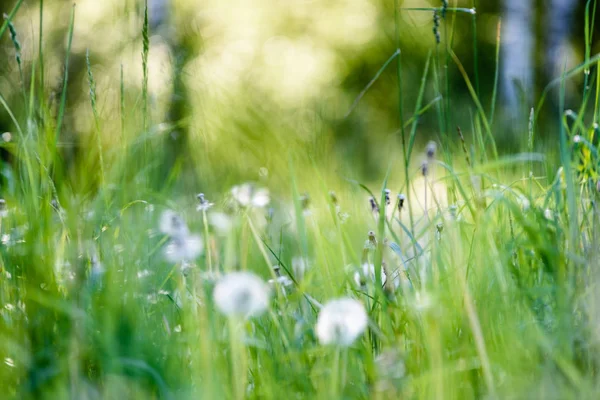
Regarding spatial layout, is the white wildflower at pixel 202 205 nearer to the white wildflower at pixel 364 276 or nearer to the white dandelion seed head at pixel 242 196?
the white dandelion seed head at pixel 242 196

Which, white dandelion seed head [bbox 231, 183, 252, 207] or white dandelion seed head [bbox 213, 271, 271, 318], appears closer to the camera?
white dandelion seed head [bbox 213, 271, 271, 318]

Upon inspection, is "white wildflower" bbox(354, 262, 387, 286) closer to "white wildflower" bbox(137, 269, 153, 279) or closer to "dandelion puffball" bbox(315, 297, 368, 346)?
"dandelion puffball" bbox(315, 297, 368, 346)

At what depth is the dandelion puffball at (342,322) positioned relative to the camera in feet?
2.32

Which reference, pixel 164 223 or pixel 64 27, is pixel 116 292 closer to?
pixel 164 223

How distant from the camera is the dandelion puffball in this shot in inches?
27.8

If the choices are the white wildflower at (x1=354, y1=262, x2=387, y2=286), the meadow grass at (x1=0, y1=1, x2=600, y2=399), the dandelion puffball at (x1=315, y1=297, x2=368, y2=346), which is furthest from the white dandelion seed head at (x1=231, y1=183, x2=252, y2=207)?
the dandelion puffball at (x1=315, y1=297, x2=368, y2=346)

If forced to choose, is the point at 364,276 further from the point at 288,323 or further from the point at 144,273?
the point at 144,273

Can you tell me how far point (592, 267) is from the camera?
87cm

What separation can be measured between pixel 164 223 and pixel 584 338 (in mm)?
608

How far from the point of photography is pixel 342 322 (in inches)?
28.2

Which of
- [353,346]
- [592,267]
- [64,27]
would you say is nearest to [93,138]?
[353,346]

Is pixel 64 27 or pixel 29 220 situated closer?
pixel 29 220

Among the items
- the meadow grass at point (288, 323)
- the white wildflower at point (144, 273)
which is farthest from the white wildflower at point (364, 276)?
the white wildflower at point (144, 273)

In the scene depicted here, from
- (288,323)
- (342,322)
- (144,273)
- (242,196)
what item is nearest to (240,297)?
(342,322)
